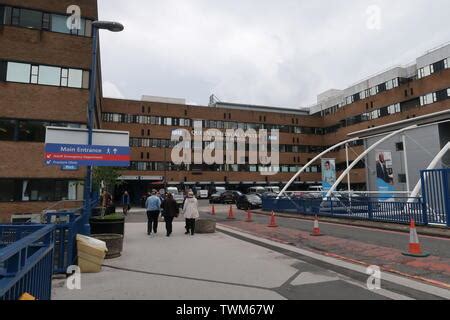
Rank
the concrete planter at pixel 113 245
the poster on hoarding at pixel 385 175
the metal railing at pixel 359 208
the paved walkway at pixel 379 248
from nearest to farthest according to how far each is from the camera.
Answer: the paved walkway at pixel 379 248 → the concrete planter at pixel 113 245 → the metal railing at pixel 359 208 → the poster on hoarding at pixel 385 175

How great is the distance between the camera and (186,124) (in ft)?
191

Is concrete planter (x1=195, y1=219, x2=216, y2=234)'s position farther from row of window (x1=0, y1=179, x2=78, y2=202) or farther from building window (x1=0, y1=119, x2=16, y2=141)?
building window (x1=0, y1=119, x2=16, y2=141)

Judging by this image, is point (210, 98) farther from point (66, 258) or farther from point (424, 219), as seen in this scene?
point (66, 258)

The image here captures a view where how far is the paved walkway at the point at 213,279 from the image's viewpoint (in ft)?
17.5

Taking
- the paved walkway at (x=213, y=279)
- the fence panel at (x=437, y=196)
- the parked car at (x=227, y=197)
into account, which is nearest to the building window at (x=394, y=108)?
the parked car at (x=227, y=197)

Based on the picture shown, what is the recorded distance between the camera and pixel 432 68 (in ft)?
147

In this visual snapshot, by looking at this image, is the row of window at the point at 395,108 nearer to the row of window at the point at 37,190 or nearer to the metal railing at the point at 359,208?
the metal railing at the point at 359,208

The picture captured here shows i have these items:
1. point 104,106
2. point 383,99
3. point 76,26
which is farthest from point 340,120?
point 76,26

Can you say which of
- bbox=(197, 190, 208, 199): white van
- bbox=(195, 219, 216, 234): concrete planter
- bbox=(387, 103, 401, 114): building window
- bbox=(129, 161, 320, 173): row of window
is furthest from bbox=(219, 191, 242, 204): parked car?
bbox=(387, 103, 401, 114): building window

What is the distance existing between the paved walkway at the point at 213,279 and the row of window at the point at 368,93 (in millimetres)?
51397

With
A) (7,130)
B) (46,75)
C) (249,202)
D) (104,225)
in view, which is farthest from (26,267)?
(249,202)

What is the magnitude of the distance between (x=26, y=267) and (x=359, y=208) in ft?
52.6

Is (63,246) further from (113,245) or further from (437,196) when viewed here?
(437,196)

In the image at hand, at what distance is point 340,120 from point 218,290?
202 feet
